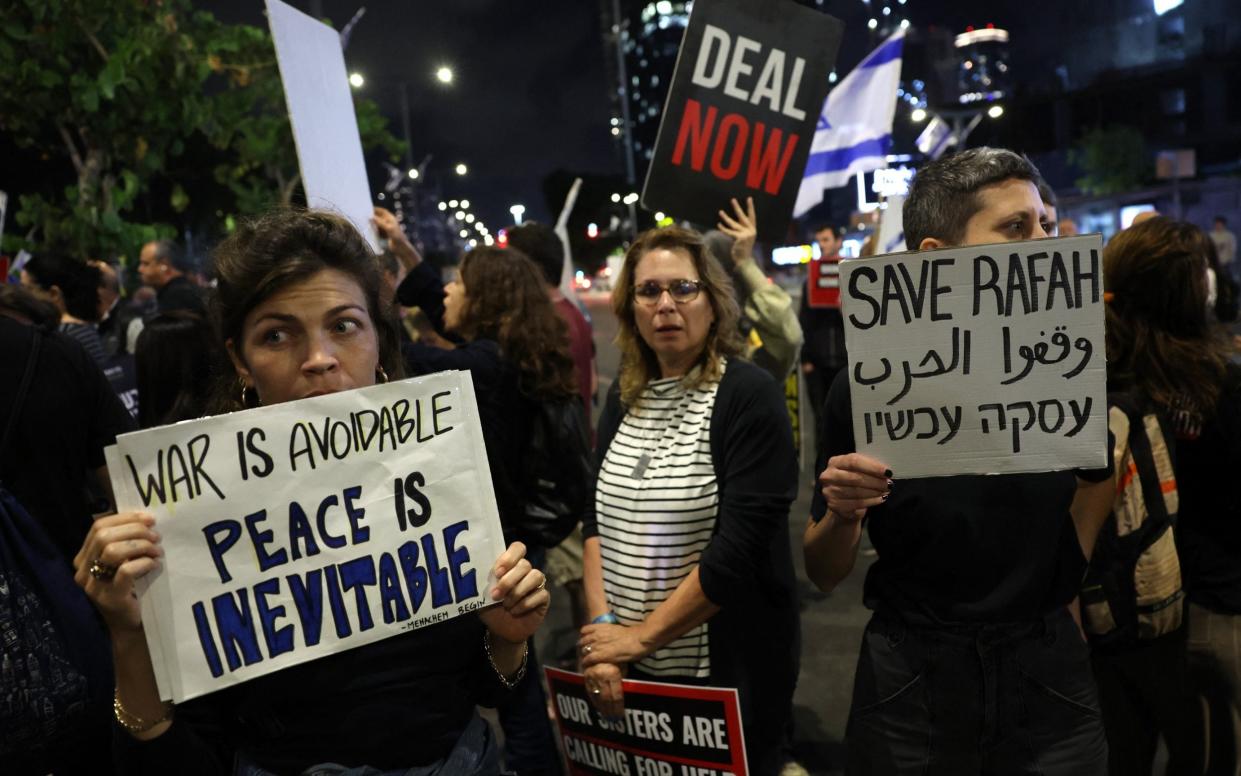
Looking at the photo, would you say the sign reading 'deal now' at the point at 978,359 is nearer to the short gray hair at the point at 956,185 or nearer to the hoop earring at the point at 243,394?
the short gray hair at the point at 956,185

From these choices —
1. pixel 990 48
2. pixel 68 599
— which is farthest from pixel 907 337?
pixel 990 48

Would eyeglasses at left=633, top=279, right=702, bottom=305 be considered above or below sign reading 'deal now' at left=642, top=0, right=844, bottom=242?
below

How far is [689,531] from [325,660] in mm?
1214

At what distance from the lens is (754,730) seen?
8.48ft

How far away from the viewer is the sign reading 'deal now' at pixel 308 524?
1.41 m

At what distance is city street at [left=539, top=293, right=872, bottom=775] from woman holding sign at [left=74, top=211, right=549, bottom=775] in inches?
70.5

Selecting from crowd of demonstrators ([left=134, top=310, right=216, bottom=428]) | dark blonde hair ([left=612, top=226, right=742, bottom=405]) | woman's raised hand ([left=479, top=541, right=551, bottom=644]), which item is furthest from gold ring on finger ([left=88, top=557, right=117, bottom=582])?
crowd of demonstrators ([left=134, top=310, right=216, bottom=428])

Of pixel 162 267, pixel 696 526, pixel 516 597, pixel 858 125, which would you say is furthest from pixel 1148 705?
pixel 162 267

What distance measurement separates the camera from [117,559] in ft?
4.44

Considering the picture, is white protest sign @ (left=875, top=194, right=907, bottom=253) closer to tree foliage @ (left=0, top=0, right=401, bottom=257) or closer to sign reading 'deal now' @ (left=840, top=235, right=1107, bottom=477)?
sign reading 'deal now' @ (left=840, top=235, right=1107, bottom=477)

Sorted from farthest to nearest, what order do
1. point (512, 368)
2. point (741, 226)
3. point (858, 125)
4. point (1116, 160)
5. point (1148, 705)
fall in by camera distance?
point (1116, 160)
point (858, 125)
point (741, 226)
point (512, 368)
point (1148, 705)

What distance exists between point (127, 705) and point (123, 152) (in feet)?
30.7

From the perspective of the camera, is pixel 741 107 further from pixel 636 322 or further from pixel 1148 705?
pixel 1148 705

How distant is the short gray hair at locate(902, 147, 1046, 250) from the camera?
1985 millimetres
